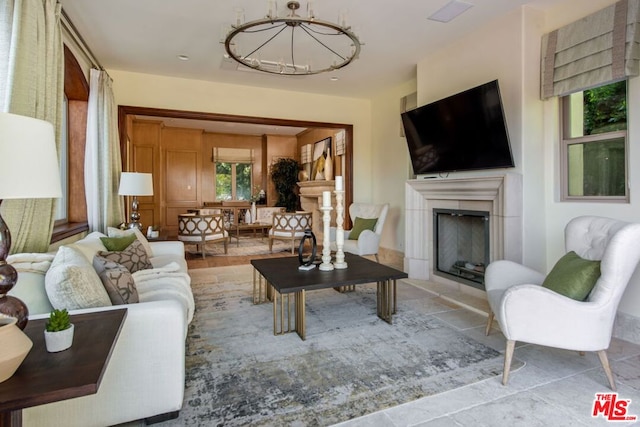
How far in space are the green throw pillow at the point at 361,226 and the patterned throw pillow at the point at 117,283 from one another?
370cm

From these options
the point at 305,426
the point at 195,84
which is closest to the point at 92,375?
the point at 305,426

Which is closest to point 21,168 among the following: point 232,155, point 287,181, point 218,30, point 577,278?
point 577,278

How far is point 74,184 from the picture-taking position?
415 cm

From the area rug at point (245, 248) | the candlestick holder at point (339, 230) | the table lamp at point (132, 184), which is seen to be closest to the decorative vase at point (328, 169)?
the area rug at point (245, 248)

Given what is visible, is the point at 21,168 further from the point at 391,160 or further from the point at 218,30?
the point at 391,160

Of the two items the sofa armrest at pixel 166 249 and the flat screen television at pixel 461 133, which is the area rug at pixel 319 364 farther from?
the flat screen television at pixel 461 133

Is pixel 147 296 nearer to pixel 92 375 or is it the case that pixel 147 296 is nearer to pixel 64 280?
→ pixel 64 280

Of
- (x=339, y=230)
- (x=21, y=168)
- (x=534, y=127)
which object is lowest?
(x=339, y=230)

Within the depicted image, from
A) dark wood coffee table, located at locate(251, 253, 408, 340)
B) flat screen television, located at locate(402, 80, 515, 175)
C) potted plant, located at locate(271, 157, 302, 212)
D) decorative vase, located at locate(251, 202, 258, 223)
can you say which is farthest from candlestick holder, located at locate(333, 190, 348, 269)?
potted plant, located at locate(271, 157, 302, 212)

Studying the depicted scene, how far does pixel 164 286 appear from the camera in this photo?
2.48 metres

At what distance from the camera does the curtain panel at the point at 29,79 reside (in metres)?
2.04

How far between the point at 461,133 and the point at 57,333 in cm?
372

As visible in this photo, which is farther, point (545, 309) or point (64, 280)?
point (545, 309)

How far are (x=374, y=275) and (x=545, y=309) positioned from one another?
1.26 meters
